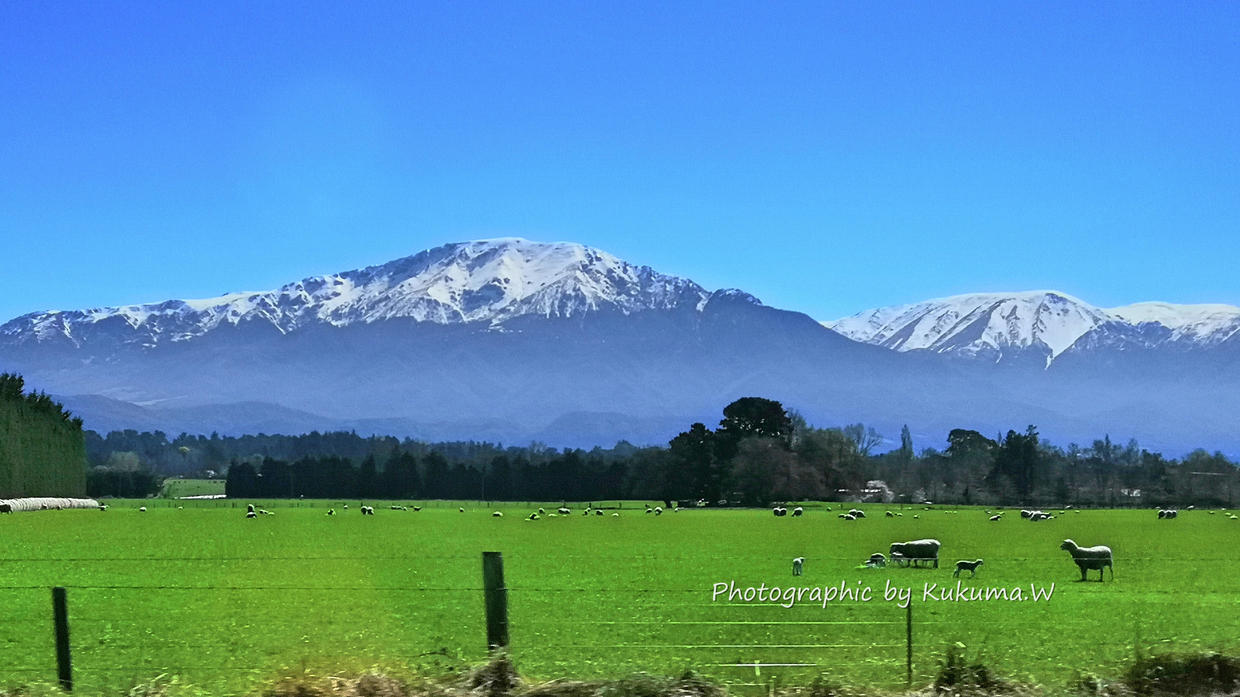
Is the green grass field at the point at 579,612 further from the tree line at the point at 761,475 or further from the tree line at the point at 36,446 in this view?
the tree line at the point at 761,475

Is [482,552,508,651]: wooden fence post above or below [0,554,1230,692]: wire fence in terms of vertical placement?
above

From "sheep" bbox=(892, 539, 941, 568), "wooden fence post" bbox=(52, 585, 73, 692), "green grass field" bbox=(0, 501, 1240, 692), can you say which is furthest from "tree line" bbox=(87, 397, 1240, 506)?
"wooden fence post" bbox=(52, 585, 73, 692)

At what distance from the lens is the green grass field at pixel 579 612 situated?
1488cm

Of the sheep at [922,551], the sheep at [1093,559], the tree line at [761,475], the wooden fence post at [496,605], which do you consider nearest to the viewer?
the wooden fence post at [496,605]

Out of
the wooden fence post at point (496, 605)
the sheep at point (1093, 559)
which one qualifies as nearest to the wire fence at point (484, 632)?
the wooden fence post at point (496, 605)

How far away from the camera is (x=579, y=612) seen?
22016 mm

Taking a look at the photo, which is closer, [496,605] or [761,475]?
[496,605]

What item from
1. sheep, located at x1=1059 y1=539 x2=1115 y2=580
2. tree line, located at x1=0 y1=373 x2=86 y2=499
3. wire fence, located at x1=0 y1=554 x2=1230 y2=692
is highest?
tree line, located at x1=0 y1=373 x2=86 y2=499

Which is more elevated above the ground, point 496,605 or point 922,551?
point 496,605

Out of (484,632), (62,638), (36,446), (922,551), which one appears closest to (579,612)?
(484,632)

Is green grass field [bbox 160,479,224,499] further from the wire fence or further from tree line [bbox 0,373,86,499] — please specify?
the wire fence

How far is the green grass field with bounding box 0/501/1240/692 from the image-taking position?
48.8ft

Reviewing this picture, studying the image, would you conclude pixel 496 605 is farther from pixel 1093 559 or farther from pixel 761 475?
pixel 761 475

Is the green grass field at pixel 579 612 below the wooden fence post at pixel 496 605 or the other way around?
below
